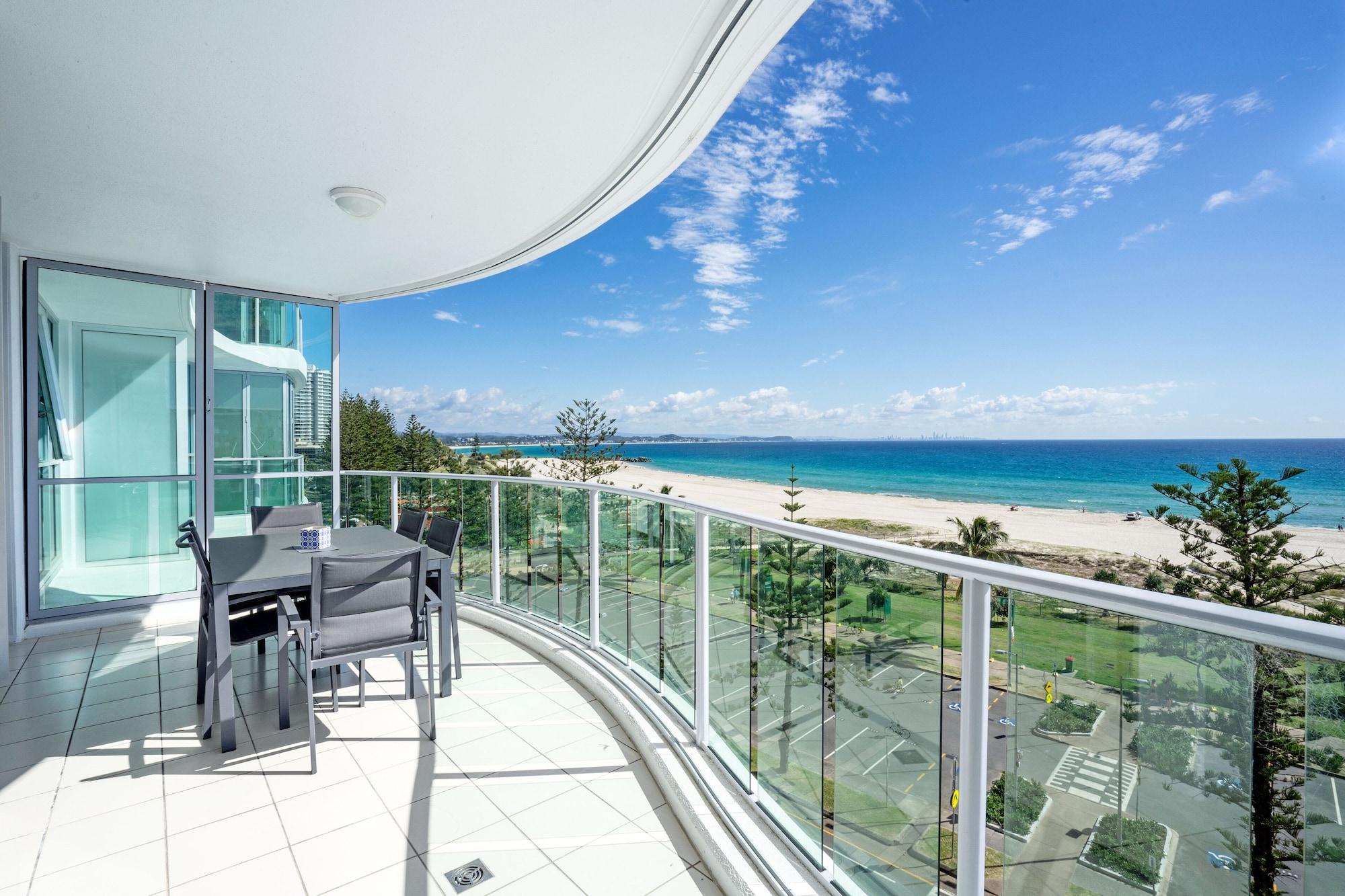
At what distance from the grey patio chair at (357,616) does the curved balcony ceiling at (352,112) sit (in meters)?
1.85

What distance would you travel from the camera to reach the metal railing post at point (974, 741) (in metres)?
1.11

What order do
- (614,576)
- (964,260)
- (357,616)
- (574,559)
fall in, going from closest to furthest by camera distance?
(357,616) < (614,576) < (574,559) < (964,260)

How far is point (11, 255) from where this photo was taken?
4078 millimetres

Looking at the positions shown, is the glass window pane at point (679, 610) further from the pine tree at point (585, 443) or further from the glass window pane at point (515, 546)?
the pine tree at point (585, 443)

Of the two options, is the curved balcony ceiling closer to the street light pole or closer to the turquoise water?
the street light pole

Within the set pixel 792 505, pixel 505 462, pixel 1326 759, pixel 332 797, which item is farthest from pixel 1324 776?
pixel 505 462

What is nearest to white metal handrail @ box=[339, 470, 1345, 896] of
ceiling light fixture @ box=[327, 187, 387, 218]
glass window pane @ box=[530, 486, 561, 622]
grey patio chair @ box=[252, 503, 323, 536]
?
glass window pane @ box=[530, 486, 561, 622]

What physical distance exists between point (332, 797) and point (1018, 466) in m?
47.4

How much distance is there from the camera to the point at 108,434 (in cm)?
468

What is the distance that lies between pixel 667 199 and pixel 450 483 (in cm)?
3634

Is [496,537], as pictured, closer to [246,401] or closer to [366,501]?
[366,501]

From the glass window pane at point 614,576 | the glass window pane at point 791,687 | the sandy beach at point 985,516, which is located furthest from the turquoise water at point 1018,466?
the glass window pane at point 791,687

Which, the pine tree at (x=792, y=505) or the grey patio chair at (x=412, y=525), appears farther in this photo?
the pine tree at (x=792, y=505)

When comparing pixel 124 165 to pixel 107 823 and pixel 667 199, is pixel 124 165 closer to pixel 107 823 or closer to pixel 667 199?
pixel 107 823
